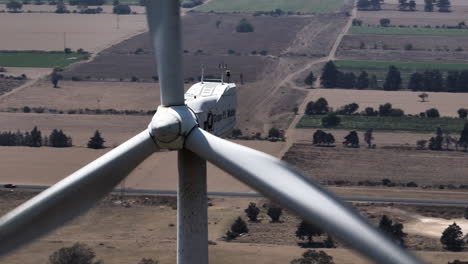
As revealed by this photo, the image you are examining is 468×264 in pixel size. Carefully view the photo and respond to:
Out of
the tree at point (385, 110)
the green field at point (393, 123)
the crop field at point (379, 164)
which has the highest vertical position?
the tree at point (385, 110)

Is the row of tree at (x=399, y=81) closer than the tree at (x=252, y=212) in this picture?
No

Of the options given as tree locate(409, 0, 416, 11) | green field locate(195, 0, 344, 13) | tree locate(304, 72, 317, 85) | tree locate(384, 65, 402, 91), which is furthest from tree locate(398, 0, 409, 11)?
tree locate(304, 72, 317, 85)

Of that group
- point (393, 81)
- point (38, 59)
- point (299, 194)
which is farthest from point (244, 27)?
point (299, 194)

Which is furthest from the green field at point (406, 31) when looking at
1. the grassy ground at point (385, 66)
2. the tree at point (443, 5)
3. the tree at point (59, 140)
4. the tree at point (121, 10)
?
the tree at point (59, 140)

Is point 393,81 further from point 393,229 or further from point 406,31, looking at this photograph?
point 393,229

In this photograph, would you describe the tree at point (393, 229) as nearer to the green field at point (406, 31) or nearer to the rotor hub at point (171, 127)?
the rotor hub at point (171, 127)

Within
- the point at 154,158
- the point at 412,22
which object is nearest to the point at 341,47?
the point at 412,22

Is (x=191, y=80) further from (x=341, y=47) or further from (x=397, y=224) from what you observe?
(x=397, y=224)
